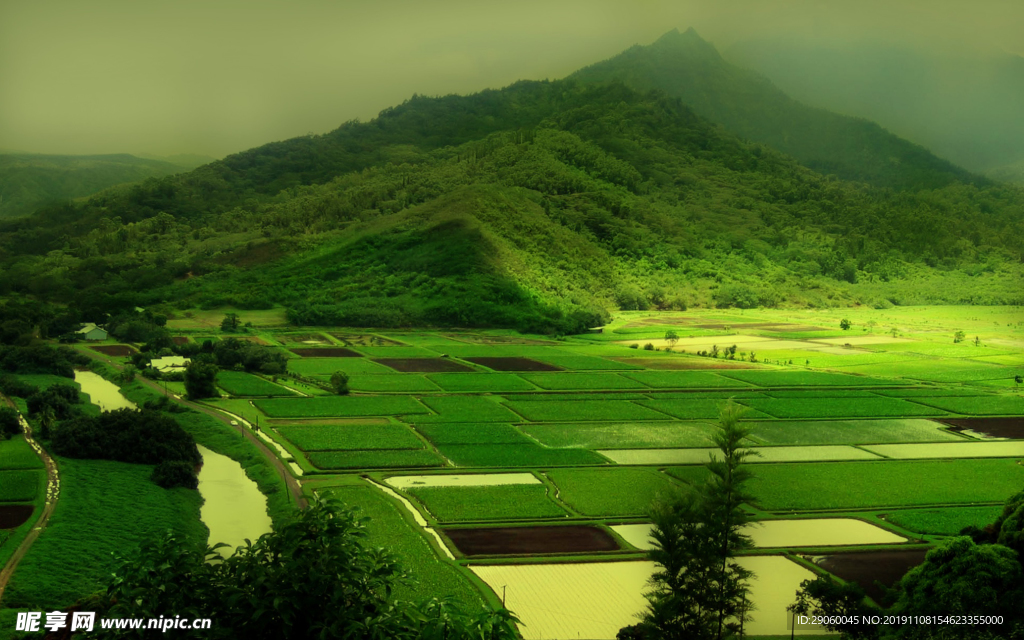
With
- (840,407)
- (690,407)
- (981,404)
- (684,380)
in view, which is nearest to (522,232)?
(684,380)

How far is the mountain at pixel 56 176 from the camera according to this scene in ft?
289

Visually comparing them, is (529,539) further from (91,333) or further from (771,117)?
(771,117)

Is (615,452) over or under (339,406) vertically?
under

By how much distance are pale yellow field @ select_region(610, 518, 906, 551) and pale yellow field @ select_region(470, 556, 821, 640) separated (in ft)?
3.98

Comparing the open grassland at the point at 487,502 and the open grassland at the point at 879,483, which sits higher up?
the open grassland at the point at 879,483

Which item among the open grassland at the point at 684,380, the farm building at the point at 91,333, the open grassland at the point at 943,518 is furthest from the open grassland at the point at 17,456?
the farm building at the point at 91,333

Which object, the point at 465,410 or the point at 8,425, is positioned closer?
the point at 8,425

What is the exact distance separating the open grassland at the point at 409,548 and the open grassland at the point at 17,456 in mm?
8873

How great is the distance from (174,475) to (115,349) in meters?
31.0

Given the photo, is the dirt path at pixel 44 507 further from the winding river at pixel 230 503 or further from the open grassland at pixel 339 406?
the open grassland at pixel 339 406

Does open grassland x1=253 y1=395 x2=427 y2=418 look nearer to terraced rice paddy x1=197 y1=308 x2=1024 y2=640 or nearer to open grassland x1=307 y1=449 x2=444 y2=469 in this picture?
terraced rice paddy x1=197 y1=308 x2=1024 y2=640

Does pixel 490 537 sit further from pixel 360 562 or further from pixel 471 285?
pixel 471 285

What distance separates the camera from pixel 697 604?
14094 mm

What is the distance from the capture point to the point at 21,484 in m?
22.2
